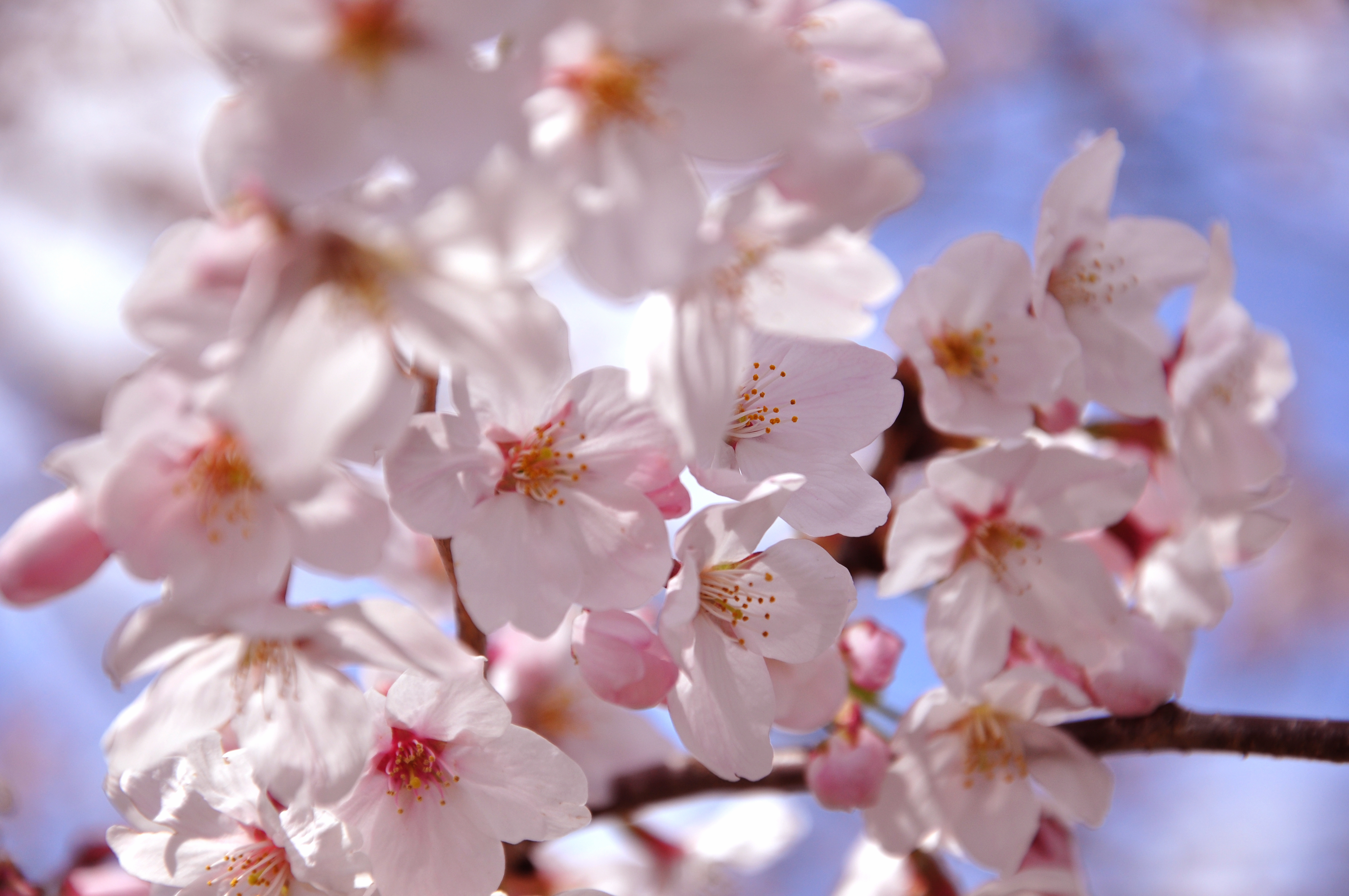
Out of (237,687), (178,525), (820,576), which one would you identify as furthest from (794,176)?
(237,687)

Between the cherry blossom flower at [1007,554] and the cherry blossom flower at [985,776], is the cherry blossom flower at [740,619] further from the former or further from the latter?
the cherry blossom flower at [985,776]

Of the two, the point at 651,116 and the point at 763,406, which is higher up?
the point at 651,116

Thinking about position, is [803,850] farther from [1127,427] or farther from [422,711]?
[422,711]

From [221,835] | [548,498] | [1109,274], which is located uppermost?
[548,498]

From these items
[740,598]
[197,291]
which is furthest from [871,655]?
[197,291]

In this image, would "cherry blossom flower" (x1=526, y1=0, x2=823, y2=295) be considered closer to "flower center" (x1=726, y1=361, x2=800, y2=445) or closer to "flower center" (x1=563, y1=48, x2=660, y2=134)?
"flower center" (x1=563, y1=48, x2=660, y2=134)

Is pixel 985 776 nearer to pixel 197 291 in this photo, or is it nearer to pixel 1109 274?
pixel 1109 274

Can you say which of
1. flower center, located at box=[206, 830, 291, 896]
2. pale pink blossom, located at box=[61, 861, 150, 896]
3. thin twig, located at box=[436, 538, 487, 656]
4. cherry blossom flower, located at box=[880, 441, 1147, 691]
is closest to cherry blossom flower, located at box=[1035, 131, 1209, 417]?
cherry blossom flower, located at box=[880, 441, 1147, 691]
